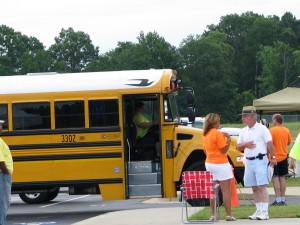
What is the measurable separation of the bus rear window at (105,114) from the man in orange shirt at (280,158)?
3193mm

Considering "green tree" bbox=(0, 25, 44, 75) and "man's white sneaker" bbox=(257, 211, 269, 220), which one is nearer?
"man's white sneaker" bbox=(257, 211, 269, 220)

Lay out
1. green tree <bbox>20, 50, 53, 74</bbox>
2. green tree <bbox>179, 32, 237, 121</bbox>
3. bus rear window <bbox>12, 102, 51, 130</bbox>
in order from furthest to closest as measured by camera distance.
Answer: green tree <bbox>179, 32, 237, 121</bbox> → green tree <bbox>20, 50, 53, 74</bbox> → bus rear window <bbox>12, 102, 51, 130</bbox>

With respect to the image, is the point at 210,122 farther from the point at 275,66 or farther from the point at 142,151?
the point at 275,66

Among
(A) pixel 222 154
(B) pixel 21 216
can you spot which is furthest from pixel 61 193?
(A) pixel 222 154

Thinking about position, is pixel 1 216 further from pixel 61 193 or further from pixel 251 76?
pixel 251 76

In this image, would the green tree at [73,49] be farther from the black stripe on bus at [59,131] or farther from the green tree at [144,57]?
the black stripe on bus at [59,131]

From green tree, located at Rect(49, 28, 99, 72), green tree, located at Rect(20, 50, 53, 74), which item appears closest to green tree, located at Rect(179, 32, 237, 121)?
green tree, located at Rect(49, 28, 99, 72)

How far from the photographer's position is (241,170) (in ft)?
63.7

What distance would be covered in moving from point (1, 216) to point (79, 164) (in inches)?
210

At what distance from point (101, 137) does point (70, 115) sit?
30.8 inches

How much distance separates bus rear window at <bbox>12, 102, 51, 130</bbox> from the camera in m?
19.4

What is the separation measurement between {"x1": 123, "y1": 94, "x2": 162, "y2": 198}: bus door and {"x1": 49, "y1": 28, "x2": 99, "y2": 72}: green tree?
106m

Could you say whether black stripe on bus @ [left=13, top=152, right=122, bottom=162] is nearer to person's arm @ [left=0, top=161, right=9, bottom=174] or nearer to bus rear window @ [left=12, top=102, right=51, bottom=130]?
bus rear window @ [left=12, top=102, right=51, bottom=130]

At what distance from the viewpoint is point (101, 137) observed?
19219 millimetres
